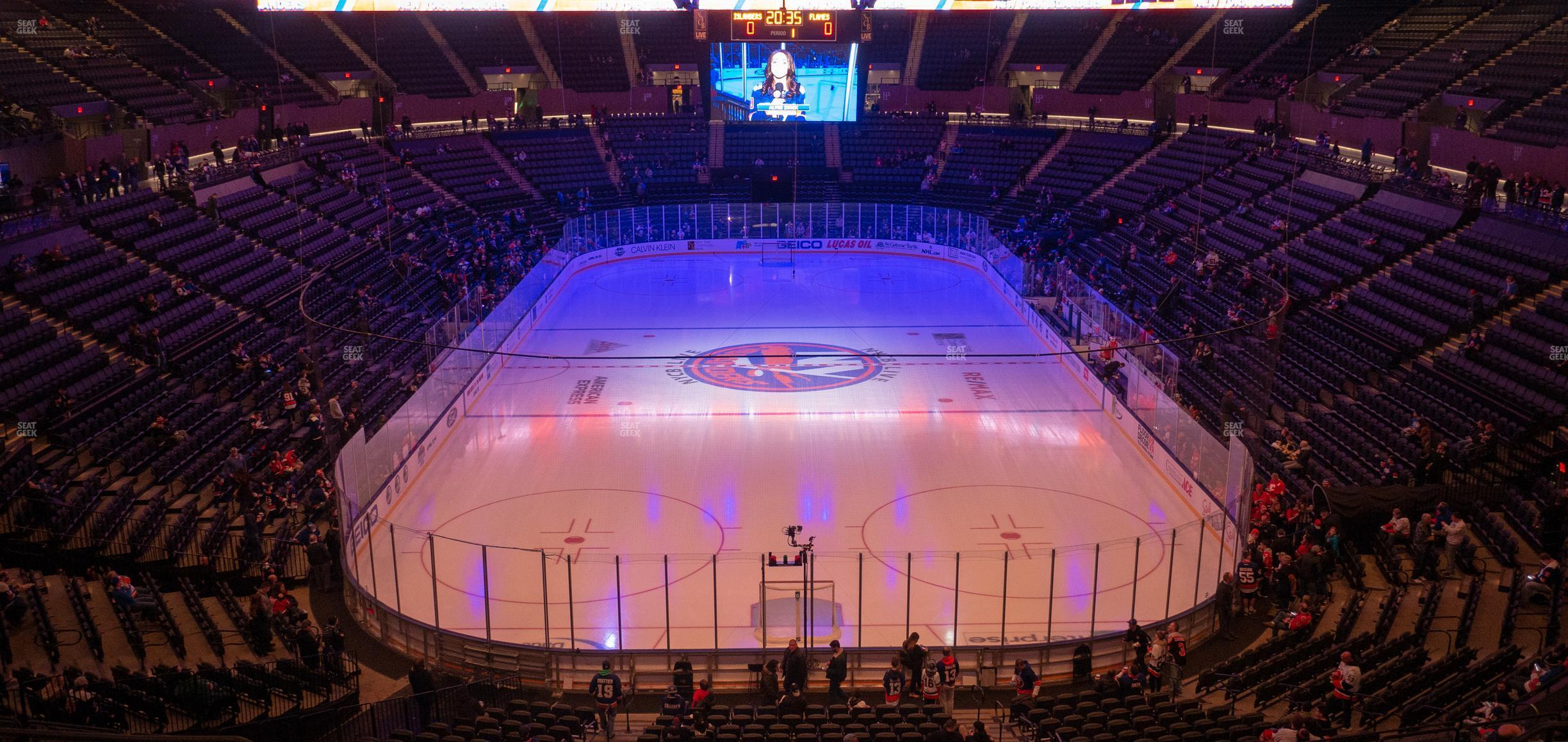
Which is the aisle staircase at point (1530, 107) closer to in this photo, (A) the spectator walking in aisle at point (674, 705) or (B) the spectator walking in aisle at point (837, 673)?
(B) the spectator walking in aisle at point (837, 673)

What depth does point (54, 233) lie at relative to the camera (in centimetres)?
2716

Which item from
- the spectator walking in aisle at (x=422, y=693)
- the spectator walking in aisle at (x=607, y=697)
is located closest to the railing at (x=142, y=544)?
the spectator walking in aisle at (x=422, y=693)

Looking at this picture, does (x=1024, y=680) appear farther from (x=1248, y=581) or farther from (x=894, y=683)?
(x=1248, y=581)

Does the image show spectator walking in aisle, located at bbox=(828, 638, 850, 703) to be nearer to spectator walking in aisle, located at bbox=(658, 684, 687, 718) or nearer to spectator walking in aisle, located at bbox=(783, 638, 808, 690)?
spectator walking in aisle, located at bbox=(783, 638, 808, 690)

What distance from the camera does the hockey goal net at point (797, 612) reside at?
16.3m

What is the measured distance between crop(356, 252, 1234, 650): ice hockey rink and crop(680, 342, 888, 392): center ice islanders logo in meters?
0.10

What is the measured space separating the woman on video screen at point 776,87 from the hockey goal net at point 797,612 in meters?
31.5

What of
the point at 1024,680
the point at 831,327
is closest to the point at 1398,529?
the point at 1024,680

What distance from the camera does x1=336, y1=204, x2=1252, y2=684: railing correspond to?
53.8 feet

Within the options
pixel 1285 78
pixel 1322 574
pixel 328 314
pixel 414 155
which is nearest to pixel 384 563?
pixel 328 314

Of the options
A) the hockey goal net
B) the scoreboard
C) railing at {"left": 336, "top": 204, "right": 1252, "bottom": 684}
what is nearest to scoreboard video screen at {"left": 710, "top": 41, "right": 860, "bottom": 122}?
the scoreboard

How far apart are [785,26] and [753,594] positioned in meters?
28.5

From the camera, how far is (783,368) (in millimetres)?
32344

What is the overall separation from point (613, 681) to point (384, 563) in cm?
612
